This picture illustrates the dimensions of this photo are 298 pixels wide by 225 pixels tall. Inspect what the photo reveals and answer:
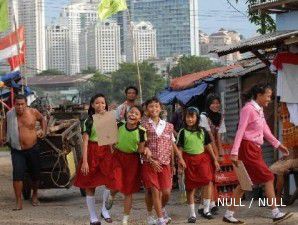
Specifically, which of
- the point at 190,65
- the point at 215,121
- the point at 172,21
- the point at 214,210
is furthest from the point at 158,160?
the point at 172,21

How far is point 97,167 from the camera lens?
335 inches

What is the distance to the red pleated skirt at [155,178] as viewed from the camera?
800 cm

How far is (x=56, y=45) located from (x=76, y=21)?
1078cm

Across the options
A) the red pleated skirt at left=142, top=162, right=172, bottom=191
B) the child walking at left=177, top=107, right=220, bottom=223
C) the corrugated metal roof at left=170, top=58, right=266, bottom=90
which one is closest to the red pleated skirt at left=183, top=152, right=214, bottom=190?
the child walking at left=177, top=107, right=220, bottom=223

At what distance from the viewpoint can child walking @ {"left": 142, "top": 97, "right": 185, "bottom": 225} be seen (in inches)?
315

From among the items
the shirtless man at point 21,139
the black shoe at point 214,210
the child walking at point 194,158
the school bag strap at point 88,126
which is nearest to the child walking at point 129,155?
the school bag strap at point 88,126

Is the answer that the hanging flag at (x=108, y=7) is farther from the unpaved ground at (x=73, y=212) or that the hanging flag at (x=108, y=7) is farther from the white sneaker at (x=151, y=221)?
the white sneaker at (x=151, y=221)

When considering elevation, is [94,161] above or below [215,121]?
below

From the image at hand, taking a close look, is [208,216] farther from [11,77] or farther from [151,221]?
[11,77]

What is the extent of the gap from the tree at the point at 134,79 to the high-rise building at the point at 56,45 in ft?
90.2

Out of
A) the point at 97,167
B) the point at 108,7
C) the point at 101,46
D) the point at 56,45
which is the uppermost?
the point at 56,45

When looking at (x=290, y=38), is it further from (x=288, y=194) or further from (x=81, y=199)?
(x=81, y=199)

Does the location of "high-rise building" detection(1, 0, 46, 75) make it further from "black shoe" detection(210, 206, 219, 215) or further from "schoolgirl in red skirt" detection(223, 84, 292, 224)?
"schoolgirl in red skirt" detection(223, 84, 292, 224)

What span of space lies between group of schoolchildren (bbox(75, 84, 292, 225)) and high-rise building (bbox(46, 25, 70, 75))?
310ft
